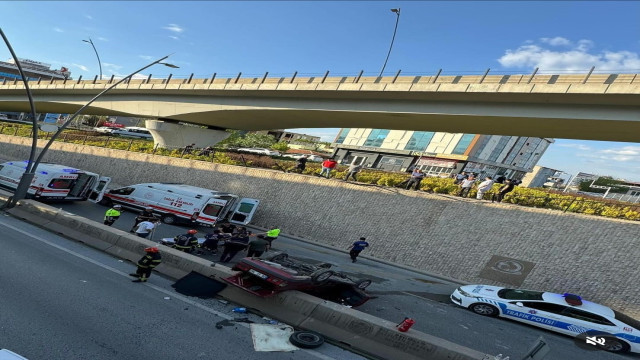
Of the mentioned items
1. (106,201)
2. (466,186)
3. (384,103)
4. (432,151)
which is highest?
(432,151)

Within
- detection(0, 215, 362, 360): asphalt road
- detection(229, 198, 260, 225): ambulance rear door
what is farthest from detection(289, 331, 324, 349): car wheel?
detection(229, 198, 260, 225): ambulance rear door

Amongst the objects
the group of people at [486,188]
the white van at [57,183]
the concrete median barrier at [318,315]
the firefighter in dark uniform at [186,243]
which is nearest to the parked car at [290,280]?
the concrete median barrier at [318,315]

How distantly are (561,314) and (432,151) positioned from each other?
46.7 meters

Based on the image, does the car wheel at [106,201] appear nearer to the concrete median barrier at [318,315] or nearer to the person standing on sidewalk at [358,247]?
the concrete median barrier at [318,315]

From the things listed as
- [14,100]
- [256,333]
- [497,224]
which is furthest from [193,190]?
[14,100]

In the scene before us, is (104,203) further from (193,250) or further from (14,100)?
(14,100)

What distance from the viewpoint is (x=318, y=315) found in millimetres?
8070

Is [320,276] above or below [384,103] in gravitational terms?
below

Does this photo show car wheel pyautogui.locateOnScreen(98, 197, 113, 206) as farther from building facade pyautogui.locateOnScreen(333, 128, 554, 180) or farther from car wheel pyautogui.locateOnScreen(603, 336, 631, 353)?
building facade pyautogui.locateOnScreen(333, 128, 554, 180)

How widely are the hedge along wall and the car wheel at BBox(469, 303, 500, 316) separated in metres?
4.62

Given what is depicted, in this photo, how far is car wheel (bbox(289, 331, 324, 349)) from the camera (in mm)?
7119

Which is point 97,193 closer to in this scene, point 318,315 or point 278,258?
point 278,258

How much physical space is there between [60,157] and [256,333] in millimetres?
35680

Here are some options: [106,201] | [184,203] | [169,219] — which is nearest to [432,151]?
[184,203]
